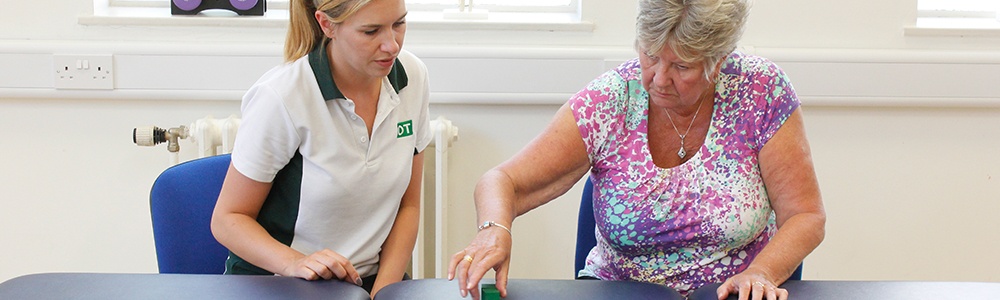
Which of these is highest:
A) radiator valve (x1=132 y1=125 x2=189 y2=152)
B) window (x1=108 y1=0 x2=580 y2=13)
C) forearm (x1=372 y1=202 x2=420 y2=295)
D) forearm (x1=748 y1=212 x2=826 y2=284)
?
window (x1=108 y1=0 x2=580 y2=13)

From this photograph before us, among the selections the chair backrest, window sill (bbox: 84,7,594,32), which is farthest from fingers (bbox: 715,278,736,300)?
window sill (bbox: 84,7,594,32)

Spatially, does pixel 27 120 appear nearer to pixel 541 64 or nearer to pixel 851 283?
pixel 541 64

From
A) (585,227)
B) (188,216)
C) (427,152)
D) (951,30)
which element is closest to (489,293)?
(585,227)

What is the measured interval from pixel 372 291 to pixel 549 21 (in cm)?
101

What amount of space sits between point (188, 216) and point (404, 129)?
0.45 m

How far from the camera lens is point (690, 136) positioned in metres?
1.75

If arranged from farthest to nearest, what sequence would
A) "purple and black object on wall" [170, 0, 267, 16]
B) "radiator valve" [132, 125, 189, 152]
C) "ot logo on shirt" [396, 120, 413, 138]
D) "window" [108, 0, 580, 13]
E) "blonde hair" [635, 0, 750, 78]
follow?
1. "window" [108, 0, 580, 13]
2. "purple and black object on wall" [170, 0, 267, 16]
3. "radiator valve" [132, 125, 189, 152]
4. "ot logo on shirt" [396, 120, 413, 138]
5. "blonde hair" [635, 0, 750, 78]

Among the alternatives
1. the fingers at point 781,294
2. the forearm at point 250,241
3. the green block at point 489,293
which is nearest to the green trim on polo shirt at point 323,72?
the forearm at point 250,241

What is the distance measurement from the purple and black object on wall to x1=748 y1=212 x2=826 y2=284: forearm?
1.47 m

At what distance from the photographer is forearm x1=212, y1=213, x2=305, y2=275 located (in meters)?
1.64

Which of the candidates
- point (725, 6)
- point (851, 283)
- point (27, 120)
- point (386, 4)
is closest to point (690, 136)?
point (725, 6)

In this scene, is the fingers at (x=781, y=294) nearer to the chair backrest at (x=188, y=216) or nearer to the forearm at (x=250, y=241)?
the forearm at (x=250, y=241)

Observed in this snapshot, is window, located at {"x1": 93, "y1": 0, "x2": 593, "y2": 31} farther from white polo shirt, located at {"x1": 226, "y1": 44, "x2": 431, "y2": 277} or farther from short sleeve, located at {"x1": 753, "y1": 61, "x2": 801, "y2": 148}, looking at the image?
short sleeve, located at {"x1": 753, "y1": 61, "x2": 801, "y2": 148}

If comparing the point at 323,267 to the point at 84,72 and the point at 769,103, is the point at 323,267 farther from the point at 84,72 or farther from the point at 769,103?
the point at 84,72
